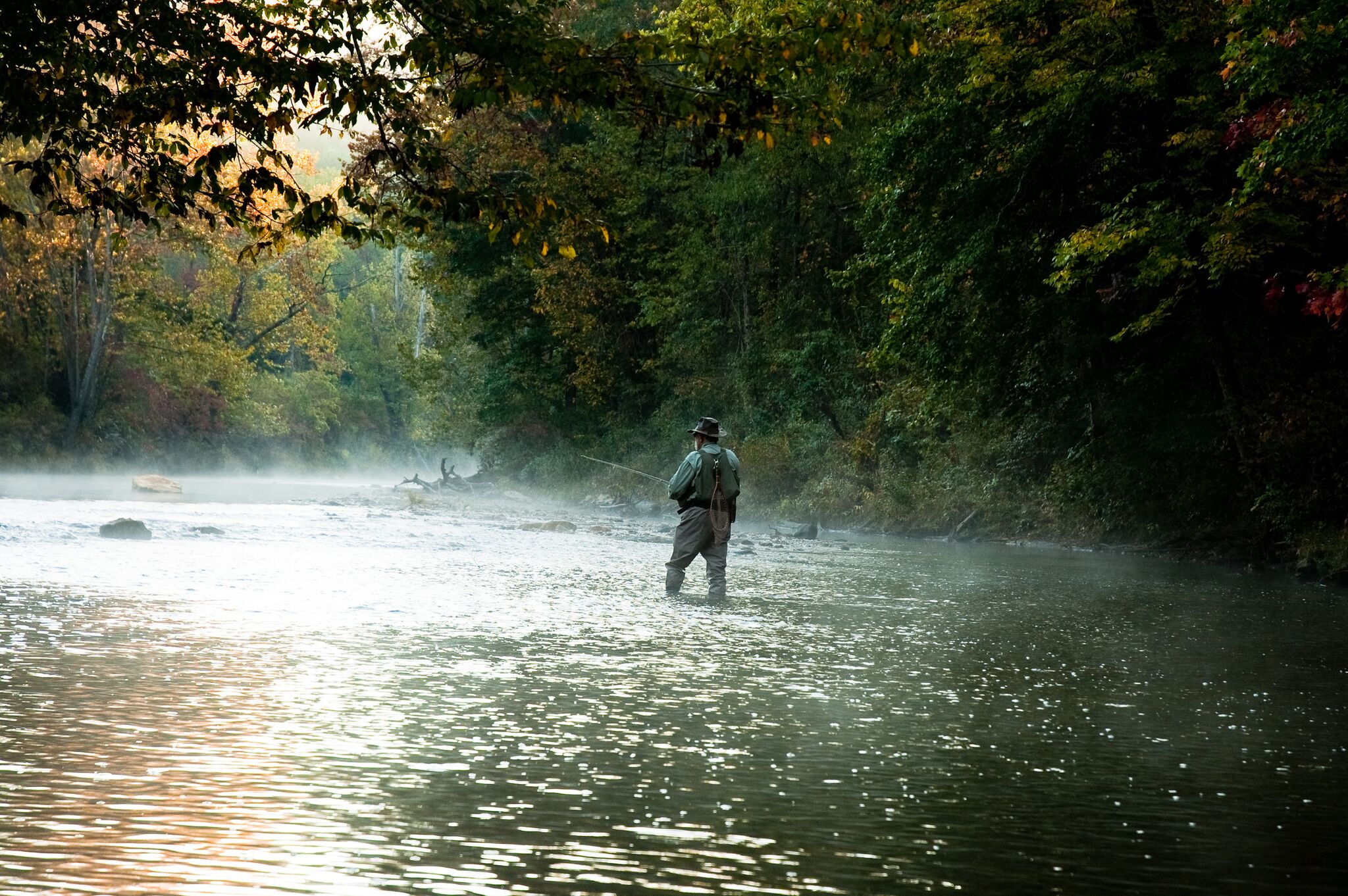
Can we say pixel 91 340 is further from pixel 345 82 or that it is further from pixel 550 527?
pixel 345 82

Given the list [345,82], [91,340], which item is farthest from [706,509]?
[91,340]

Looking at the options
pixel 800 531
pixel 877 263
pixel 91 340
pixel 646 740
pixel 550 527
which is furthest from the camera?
pixel 91 340

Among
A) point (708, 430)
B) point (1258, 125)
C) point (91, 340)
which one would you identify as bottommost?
point (708, 430)

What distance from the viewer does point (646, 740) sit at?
260 inches

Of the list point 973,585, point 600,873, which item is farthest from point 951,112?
point 600,873

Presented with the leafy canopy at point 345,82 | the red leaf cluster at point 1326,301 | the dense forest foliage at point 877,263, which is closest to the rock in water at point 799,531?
the dense forest foliage at point 877,263

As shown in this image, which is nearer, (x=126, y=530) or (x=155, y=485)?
(x=126, y=530)

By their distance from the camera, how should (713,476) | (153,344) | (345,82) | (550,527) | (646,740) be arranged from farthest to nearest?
1. (153,344)
2. (550,527)
3. (713,476)
4. (345,82)
5. (646,740)

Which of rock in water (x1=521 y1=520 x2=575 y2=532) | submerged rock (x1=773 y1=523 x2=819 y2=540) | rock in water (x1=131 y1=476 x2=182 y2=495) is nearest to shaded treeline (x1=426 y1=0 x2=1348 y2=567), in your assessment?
submerged rock (x1=773 y1=523 x2=819 y2=540)

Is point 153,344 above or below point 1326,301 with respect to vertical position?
above

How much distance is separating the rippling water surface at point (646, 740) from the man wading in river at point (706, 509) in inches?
19.0

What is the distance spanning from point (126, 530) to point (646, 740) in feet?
48.7

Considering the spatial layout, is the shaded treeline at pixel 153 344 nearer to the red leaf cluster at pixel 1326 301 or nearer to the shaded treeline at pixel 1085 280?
the shaded treeline at pixel 1085 280

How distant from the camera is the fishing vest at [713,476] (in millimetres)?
14211
